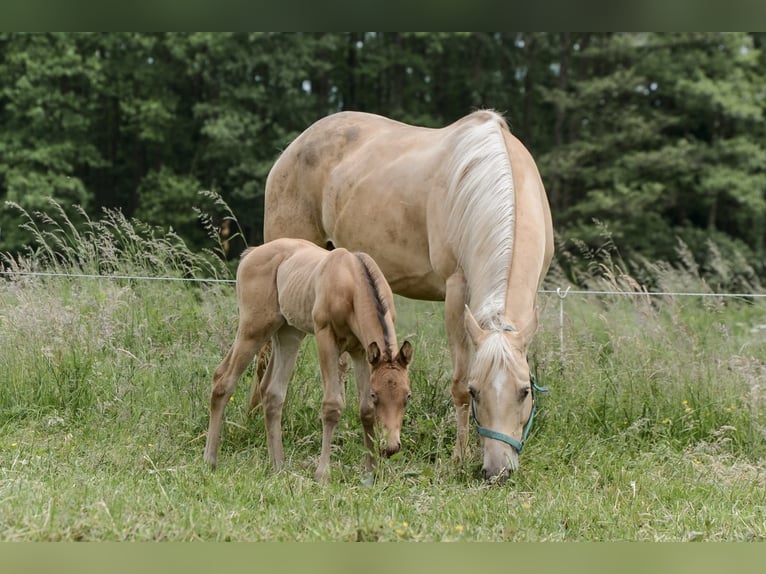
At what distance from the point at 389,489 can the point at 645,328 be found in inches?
150

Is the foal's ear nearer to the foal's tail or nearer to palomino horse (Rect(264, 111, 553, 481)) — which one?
palomino horse (Rect(264, 111, 553, 481))

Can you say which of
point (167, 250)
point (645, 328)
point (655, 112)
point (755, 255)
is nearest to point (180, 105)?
point (655, 112)

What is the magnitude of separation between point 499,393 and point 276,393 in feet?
5.49

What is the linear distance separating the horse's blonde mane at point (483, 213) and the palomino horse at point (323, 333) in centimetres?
59

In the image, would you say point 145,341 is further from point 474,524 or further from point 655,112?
point 655,112

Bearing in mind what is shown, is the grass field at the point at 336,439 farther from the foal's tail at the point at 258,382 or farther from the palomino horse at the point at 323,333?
the palomino horse at the point at 323,333

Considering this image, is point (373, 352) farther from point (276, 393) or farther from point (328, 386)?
point (276, 393)

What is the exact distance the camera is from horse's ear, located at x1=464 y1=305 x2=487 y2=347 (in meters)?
4.98

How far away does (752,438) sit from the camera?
6.46 metres

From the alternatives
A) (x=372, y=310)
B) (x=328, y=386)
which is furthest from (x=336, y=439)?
(x=372, y=310)

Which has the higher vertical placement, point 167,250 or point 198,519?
point 198,519

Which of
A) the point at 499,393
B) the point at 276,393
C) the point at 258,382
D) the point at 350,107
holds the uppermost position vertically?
the point at 499,393

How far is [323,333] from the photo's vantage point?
5.43m

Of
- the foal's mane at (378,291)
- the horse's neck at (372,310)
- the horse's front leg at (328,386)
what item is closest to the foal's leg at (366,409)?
the horse's front leg at (328,386)
